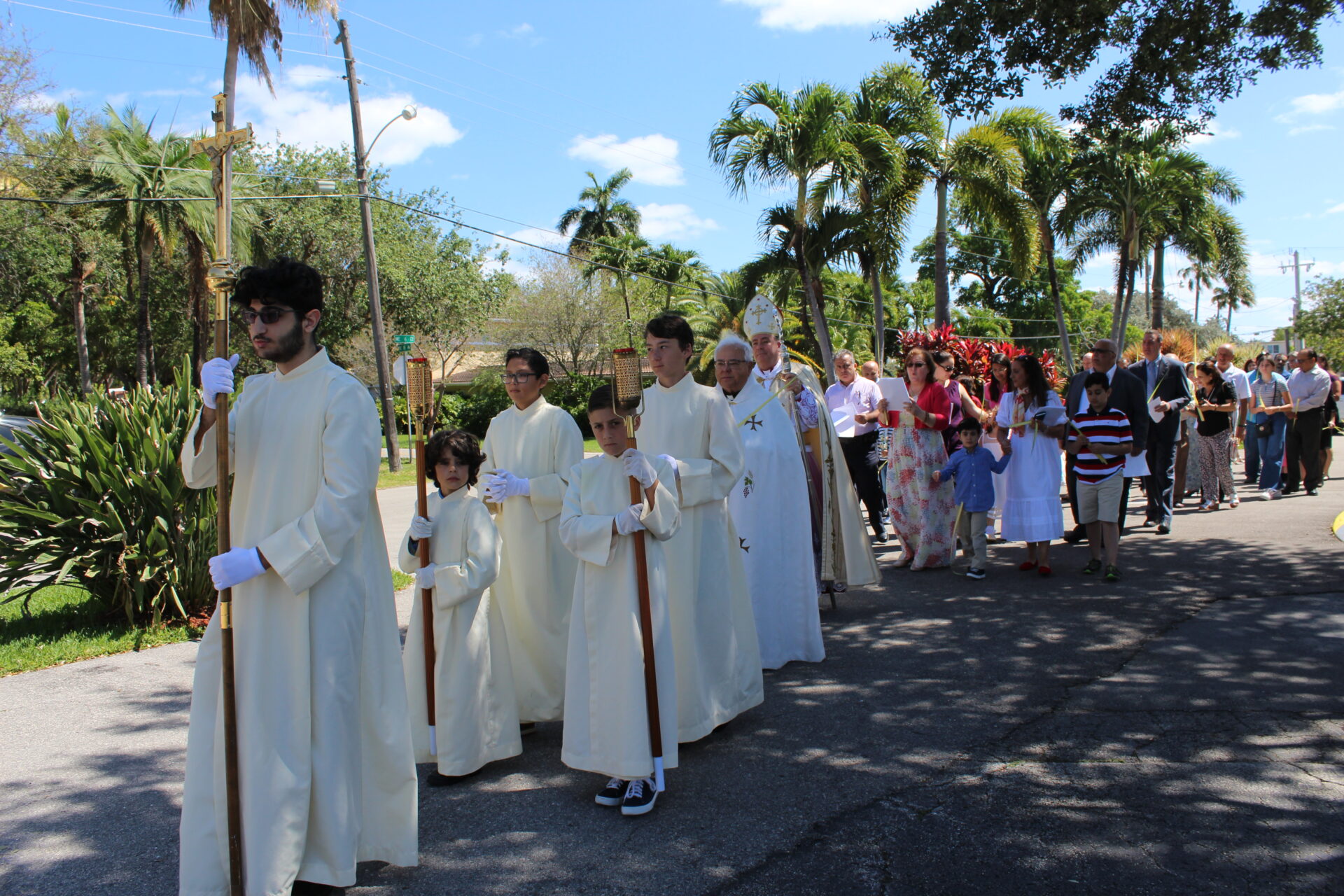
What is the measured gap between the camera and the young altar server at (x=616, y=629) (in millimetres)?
4109

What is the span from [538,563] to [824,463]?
116 inches

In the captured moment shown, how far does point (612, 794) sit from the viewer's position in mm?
4184

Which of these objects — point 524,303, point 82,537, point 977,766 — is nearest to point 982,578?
point 977,766

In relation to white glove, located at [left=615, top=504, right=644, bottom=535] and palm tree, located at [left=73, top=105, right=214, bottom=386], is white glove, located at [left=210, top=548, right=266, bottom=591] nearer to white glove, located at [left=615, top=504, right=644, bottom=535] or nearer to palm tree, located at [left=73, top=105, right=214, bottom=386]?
white glove, located at [left=615, top=504, right=644, bottom=535]

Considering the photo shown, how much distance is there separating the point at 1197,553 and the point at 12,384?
49656mm

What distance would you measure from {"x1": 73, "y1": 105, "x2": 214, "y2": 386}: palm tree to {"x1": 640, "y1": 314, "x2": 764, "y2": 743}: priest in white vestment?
25.3m

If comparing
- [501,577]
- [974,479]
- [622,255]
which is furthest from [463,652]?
[622,255]

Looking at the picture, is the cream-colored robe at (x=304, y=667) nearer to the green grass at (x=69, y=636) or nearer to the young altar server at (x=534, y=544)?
the young altar server at (x=534, y=544)

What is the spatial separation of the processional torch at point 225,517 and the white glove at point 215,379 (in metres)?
0.02

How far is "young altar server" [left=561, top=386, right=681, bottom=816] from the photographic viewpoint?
13.5ft

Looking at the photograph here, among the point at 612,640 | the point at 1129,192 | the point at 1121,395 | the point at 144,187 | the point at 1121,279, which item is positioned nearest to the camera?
the point at 612,640

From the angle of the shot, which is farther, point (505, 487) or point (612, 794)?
point (505, 487)

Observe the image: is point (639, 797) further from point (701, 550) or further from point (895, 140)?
point (895, 140)

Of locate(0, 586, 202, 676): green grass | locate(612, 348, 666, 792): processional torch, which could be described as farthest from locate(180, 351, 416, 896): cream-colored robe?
locate(0, 586, 202, 676): green grass
